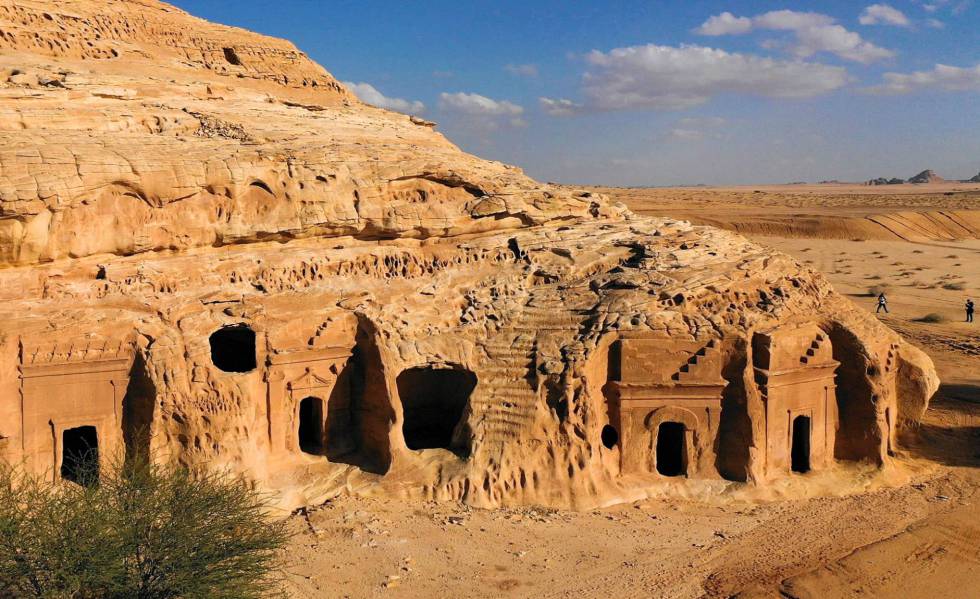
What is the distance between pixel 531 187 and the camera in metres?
21.6

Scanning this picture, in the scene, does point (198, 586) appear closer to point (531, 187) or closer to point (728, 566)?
point (728, 566)

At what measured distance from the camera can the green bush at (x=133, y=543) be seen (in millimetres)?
10117

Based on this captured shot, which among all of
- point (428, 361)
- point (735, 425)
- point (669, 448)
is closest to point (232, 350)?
point (428, 361)

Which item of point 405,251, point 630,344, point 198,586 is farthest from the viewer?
point 405,251

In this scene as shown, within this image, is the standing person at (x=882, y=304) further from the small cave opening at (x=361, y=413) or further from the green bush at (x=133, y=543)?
the green bush at (x=133, y=543)

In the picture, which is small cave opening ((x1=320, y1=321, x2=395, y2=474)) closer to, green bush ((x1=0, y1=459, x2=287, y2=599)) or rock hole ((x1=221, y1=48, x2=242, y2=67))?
green bush ((x1=0, y1=459, x2=287, y2=599))

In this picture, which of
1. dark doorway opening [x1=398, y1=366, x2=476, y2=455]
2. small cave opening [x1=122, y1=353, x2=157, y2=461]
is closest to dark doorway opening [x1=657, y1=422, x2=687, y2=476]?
dark doorway opening [x1=398, y1=366, x2=476, y2=455]

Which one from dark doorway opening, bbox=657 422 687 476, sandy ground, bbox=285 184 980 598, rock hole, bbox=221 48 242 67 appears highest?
rock hole, bbox=221 48 242 67

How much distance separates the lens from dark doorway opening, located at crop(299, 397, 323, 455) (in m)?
17.7

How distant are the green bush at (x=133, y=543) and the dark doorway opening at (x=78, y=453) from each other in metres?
3.02

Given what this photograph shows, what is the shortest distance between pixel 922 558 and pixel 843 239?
5462 centimetres

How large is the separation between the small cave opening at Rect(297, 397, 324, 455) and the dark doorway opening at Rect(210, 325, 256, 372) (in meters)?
1.98

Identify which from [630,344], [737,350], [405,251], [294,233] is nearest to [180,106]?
[294,233]

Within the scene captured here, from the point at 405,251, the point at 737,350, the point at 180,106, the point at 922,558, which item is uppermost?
the point at 180,106
